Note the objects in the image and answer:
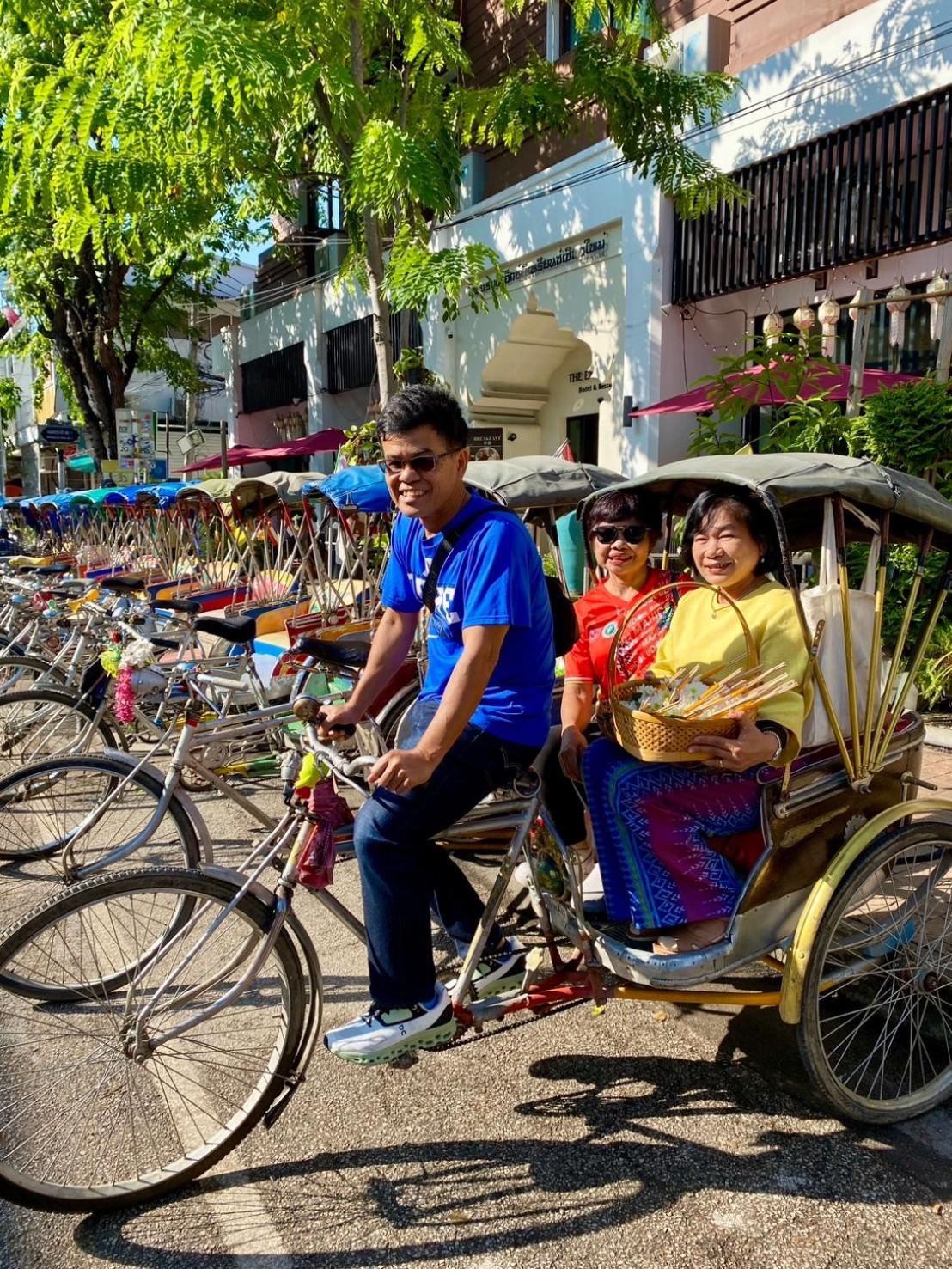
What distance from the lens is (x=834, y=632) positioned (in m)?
2.52

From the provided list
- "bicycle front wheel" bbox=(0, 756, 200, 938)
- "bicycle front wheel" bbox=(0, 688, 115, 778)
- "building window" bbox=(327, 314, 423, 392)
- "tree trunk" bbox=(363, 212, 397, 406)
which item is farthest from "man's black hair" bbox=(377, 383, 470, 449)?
"building window" bbox=(327, 314, 423, 392)

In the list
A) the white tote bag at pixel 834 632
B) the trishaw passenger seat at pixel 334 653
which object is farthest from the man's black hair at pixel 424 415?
the trishaw passenger seat at pixel 334 653

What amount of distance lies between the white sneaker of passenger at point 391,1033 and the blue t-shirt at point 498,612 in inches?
28.8

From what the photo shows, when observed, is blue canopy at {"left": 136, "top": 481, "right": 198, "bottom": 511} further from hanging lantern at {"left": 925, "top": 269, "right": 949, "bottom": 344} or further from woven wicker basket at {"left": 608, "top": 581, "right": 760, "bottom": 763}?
woven wicker basket at {"left": 608, "top": 581, "right": 760, "bottom": 763}

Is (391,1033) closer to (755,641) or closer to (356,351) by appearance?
(755,641)

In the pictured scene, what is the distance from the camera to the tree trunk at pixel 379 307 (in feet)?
27.7

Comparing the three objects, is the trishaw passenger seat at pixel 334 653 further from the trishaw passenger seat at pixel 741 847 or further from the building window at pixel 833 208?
the building window at pixel 833 208

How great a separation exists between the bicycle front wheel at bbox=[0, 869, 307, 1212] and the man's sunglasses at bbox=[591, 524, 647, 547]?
6.55 feet

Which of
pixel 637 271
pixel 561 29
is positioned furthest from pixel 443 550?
pixel 561 29

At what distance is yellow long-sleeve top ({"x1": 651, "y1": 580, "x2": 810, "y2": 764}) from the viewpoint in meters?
2.36

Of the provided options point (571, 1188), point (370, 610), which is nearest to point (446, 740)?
point (571, 1188)

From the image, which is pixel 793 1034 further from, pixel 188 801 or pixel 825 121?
pixel 825 121

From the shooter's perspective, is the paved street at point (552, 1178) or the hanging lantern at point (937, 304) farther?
the hanging lantern at point (937, 304)

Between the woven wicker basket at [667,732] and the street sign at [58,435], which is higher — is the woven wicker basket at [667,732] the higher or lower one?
the lower one
